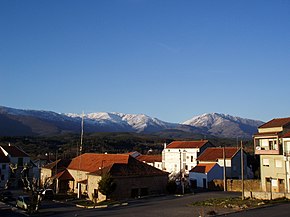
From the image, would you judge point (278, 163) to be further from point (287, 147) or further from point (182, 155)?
point (182, 155)

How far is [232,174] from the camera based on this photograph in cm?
6047

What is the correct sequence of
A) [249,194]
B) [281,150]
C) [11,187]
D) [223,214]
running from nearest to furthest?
[223,214], [249,194], [281,150], [11,187]

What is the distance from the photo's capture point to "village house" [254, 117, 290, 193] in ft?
136

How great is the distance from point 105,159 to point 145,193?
11256 millimetres

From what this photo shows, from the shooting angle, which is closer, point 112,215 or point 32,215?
point 112,215

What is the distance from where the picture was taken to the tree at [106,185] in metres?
40.9

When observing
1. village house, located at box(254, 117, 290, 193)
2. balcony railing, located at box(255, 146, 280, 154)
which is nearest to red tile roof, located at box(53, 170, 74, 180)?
balcony railing, located at box(255, 146, 280, 154)

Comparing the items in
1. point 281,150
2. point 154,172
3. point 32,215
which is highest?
point 281,150

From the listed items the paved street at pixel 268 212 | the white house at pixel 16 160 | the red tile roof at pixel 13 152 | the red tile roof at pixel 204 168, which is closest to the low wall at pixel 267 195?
the paved street at pixel 268 212

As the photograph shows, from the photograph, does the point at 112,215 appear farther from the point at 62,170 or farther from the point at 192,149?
the point at 192,149

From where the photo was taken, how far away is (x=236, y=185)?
49500 millimetres

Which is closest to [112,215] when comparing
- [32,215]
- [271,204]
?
[32,215]

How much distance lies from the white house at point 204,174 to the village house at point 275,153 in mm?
11387

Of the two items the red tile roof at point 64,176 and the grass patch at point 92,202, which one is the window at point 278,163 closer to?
the grass patch at point 92,202
